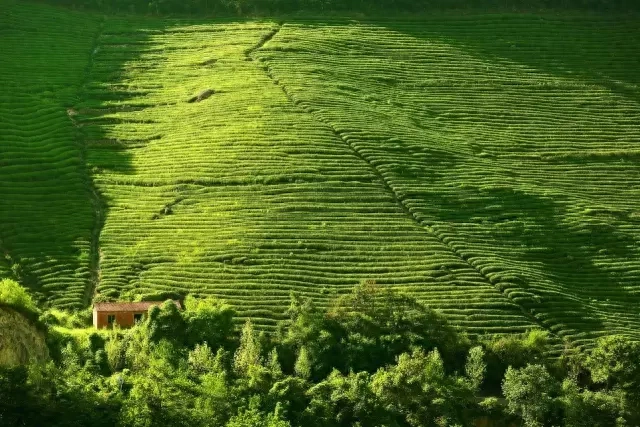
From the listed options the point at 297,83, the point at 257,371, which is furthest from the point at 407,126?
the point at 257,371

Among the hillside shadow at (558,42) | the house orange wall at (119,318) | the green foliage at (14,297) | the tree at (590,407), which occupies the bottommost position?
the tree at (590,407)

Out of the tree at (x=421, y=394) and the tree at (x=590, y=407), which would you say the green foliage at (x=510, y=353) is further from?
the tree at (x=421, y=394)

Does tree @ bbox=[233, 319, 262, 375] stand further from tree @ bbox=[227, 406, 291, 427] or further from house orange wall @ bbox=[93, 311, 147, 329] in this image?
Answer: house orange wall @ bbox=[93, 311, 147, 329]

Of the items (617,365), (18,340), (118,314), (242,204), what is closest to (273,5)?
(242,204)

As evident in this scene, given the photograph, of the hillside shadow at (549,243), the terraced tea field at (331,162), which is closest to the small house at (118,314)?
the terraced tea field at (331,162)

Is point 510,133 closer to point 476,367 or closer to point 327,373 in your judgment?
point 476,367
